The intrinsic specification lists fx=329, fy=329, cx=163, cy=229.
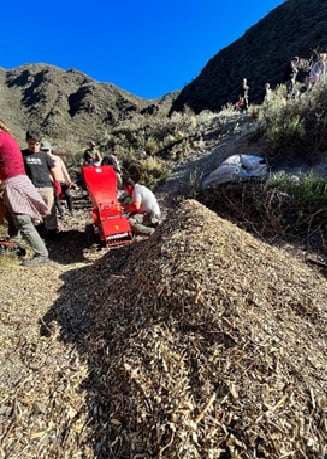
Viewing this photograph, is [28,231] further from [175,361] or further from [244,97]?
[244,97]

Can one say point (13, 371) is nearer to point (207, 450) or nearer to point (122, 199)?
point (207, 450)

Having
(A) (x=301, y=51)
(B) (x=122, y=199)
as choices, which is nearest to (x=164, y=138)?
(B) (x=122, y=199)

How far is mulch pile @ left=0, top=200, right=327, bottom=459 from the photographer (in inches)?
69.7

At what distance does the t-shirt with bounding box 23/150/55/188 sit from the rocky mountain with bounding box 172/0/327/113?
22.9 meters

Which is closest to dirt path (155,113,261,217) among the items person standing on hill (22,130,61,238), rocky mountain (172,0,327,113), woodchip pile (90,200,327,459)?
person standing on hill (22,130,61,238)

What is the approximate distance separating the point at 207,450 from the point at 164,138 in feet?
30.1

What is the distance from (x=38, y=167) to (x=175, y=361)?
3.72 meters

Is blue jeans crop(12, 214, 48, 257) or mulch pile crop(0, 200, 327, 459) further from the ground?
blue jeans crop(12, 214, 48, 257)

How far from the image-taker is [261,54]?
35.2 meters

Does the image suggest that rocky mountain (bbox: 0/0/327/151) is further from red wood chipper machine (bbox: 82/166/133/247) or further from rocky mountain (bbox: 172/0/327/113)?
red wood chipper machine (bbox: 82/166/133/247)

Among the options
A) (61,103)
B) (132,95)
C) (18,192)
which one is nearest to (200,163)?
(18,192)

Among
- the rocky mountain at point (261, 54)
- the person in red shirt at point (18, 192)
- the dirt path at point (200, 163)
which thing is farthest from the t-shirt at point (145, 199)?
the rocky mountain at point (261, 54)

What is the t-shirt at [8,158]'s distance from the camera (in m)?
3.63

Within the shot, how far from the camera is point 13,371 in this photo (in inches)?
90.7
